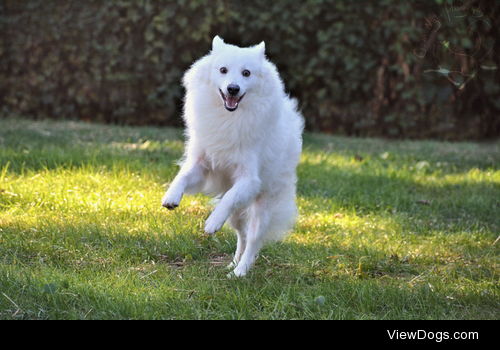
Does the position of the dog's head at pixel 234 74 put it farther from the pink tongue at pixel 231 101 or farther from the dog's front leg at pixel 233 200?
the dog's front leg at pixel 233 200

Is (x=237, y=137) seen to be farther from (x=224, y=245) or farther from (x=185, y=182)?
(x=224, y=245)

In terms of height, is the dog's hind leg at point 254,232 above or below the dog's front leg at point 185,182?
below

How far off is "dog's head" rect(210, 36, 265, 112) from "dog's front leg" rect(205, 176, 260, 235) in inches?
16.9

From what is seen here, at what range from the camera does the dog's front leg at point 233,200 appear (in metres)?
2.76

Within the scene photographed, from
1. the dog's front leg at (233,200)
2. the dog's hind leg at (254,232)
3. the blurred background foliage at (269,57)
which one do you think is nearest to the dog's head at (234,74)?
the dog's front leg at (233,200)

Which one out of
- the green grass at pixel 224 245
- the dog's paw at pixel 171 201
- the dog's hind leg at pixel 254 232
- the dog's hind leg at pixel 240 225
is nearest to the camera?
the green grass at pixel 224 245

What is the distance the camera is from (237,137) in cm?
301

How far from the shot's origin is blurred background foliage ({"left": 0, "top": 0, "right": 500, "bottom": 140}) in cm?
842

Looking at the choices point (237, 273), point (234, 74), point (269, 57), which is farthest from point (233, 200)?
point (269, 57)

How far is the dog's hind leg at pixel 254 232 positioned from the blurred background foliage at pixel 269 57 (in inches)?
214

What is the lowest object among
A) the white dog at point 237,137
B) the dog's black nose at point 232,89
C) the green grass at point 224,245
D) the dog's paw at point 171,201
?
the green grass at point 224,245

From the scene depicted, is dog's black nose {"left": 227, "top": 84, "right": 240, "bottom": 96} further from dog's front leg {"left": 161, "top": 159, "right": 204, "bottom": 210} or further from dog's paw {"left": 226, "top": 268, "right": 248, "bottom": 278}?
dog's paw {"left": 226, "top": 268, "right": 248, "bottom": 278}

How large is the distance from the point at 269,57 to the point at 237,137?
19.3 feet

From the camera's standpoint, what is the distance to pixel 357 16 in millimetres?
8609
